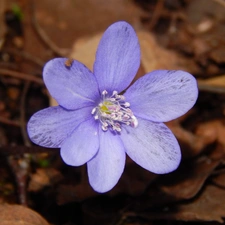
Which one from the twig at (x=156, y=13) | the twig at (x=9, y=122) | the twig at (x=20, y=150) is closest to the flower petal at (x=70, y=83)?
the twig at (x=20, y=150)

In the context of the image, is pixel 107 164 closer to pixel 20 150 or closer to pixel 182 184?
pixel 20 150

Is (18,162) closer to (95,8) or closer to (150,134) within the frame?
(150,134)

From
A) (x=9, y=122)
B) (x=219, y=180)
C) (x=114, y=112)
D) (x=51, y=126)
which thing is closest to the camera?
(x=51, y=126)

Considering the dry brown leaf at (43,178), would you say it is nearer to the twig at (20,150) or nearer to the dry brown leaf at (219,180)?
the twig at (20,150)

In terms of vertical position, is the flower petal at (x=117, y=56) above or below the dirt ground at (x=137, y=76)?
above

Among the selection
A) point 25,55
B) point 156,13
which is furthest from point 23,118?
point 156,13
